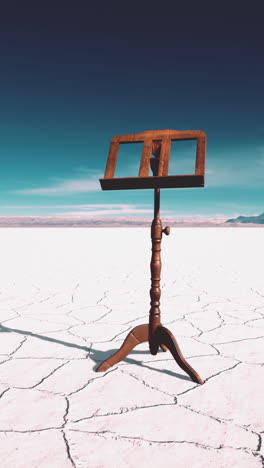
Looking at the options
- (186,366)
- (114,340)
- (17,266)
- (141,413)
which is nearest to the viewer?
(141,413)

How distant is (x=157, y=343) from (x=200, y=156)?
3.75 feet

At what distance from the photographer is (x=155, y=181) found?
1.90 meters

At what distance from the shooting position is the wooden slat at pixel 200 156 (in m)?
1.79

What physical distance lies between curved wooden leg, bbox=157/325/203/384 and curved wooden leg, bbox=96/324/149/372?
0.10 meters

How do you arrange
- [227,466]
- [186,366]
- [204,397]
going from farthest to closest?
1. [186,366]
2. [204,397]
3. [227,466]

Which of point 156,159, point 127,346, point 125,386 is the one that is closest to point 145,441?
point 125,386

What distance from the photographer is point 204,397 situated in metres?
1.85

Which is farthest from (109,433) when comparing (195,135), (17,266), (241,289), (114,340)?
(17,266)

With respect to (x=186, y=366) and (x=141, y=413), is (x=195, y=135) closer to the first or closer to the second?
(x=186, y=366)

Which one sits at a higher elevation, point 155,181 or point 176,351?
point 155,181

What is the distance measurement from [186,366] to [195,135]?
123 cm

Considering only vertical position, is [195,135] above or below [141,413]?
above

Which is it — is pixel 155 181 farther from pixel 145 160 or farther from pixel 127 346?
pixel 127 346

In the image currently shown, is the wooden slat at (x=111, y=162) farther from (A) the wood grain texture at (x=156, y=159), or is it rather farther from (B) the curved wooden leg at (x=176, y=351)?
(B) the curved wooden leg at (x=176, y=351)
